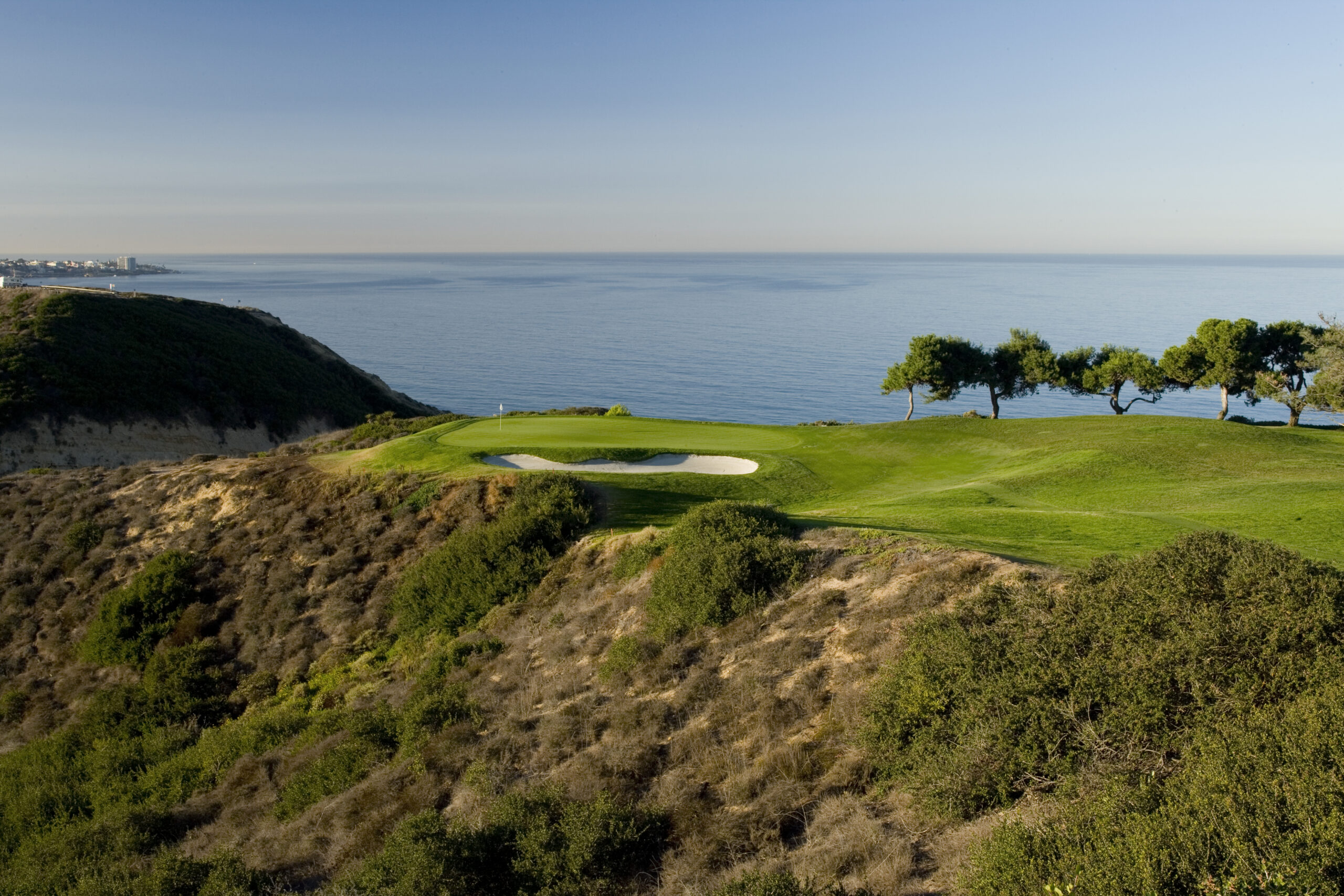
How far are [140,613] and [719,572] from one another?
13.0 m

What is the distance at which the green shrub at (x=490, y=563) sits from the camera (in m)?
15.2

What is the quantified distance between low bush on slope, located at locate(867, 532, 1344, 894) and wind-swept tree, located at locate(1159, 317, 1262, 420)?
30.1 metres

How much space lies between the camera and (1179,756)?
715cm

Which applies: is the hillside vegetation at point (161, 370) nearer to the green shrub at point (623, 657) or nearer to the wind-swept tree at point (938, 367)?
the wind-swept tree at point (938, 367)

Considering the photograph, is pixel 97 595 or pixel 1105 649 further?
pixel 97 595

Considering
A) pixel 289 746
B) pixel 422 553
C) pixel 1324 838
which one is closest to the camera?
pixel 1324 838

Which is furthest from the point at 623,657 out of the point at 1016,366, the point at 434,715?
the point at 1016,366

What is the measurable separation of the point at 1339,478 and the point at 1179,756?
15.5 m

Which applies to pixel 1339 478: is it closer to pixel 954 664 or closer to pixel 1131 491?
pixel 1131 491

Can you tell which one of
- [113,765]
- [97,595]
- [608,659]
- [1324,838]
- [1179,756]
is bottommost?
[113,765]

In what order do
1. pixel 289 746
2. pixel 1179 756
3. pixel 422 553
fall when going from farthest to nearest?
1. pixel 422 553
2. pixel 289 746
3. pixel 1179 756

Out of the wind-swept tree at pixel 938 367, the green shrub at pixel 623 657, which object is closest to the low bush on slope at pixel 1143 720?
the green shrub at pixel 623 657

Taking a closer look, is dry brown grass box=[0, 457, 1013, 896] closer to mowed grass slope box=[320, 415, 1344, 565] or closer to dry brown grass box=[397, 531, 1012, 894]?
dry brown grass box=[397, 531, 1012, 894]

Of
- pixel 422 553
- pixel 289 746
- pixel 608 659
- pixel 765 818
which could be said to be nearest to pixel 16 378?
pixel 422 553
